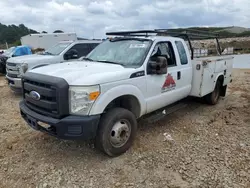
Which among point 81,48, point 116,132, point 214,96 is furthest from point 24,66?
point 214,96

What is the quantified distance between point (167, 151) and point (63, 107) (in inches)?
75.8

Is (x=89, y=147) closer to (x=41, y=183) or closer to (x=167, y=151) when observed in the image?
(x=41, y=183)

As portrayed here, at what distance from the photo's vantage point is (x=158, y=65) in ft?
13.5

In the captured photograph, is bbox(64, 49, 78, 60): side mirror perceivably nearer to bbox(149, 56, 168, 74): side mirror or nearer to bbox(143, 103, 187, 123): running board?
bbox(143, 103, 187, 123): running board

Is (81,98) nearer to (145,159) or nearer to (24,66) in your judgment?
(145,159)

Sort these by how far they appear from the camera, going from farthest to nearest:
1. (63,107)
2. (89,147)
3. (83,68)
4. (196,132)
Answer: (196,132) < (89,147) < (83,68) < (63,107)

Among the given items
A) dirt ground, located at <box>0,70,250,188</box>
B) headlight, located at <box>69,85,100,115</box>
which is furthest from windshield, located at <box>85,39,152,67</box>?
dirt ground, located at <box>0,70,250,188</box>

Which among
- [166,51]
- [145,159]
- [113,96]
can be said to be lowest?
[145,159]

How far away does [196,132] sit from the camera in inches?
189

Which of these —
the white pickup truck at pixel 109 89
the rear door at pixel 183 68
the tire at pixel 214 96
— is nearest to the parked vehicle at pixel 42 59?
the white pickup truck at pixel 109 89

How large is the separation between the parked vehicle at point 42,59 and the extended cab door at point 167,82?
4412 millimetres

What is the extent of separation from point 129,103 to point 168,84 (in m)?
1.05

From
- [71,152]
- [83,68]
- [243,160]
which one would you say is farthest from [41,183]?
[243,160]

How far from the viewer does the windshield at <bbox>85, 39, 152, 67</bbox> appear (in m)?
4.19
